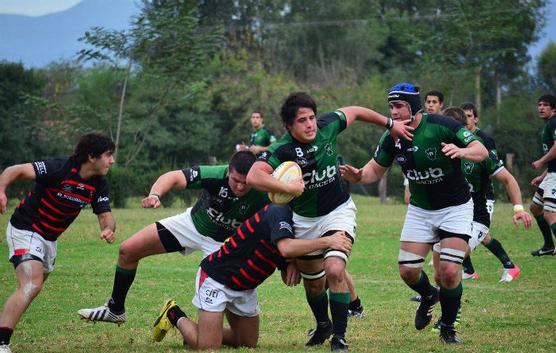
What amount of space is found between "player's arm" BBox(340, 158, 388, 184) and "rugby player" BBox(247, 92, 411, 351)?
49 centimetres

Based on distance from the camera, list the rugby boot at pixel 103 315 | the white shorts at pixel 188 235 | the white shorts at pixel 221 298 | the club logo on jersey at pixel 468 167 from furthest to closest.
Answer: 1. the club logo on jersey at pixel 468 167
2. the white shorts at pixel 188 235
3. the rugby boot at pixel 103 315
4. the white shorts at pixel 221 298

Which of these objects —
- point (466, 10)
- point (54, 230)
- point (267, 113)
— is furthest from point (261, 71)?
point (54, 230)

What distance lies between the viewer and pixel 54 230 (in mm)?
8664

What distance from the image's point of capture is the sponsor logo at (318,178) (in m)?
8.27

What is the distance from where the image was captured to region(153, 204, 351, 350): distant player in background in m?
7.88

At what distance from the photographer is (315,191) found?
27.3 feet

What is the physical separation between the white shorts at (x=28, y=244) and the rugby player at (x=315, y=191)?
6.98 feet

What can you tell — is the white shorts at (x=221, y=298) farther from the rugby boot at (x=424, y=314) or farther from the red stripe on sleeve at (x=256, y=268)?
the rugby boot at (x=424, y=314)

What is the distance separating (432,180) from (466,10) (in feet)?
105

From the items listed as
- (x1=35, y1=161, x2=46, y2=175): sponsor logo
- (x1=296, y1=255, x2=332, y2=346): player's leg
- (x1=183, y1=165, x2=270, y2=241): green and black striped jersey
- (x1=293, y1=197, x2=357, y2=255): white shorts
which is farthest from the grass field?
(x1=35, y1=161, x2=46, y2=175): sponsor logo

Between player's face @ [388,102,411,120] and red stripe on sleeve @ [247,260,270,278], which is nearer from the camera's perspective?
red stripe on sleeve @ [247,260,270,278]

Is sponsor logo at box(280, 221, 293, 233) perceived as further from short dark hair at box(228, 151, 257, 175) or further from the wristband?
the wristband

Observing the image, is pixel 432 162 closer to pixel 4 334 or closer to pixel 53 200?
pixel 53 200

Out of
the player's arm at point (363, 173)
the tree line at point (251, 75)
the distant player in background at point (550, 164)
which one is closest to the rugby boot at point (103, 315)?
the player's arm at point (363, 173)
